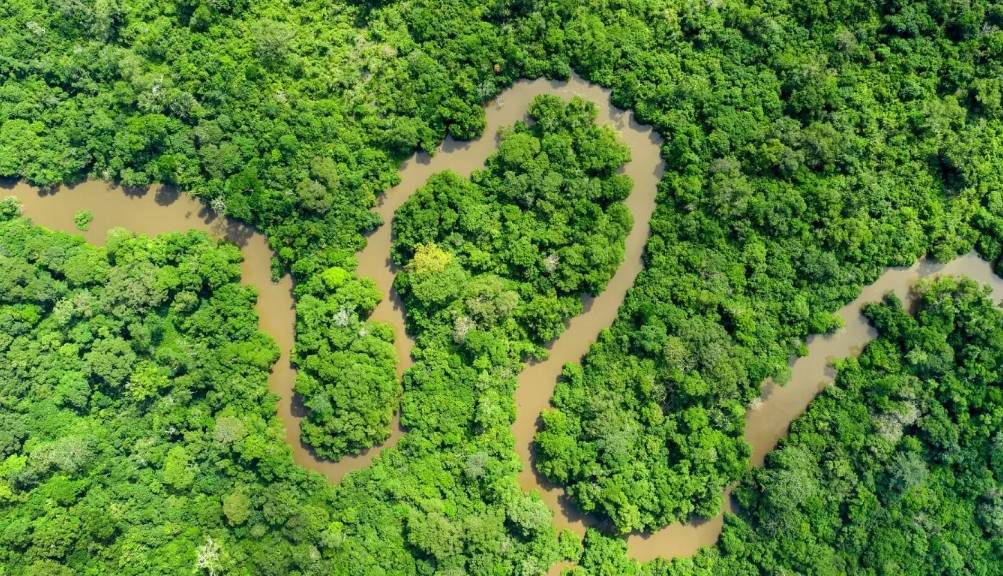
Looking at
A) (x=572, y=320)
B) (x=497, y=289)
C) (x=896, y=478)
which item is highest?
(x=497, y=289)

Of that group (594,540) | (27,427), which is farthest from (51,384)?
(594,540)

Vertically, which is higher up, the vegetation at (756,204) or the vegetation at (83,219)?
the vegetation at (756,204)

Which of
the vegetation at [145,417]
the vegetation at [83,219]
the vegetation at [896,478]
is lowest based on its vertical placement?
the vegetation at [145,417]

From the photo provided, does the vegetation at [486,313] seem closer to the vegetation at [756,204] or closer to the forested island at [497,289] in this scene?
the forested island at [497,289]

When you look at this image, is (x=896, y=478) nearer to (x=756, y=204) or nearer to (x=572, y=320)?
(x=756, y=204)

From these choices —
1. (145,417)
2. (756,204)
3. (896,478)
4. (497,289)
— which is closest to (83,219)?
(145,417)

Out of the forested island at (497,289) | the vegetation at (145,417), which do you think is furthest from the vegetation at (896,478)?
the vegetation at (145,417)
